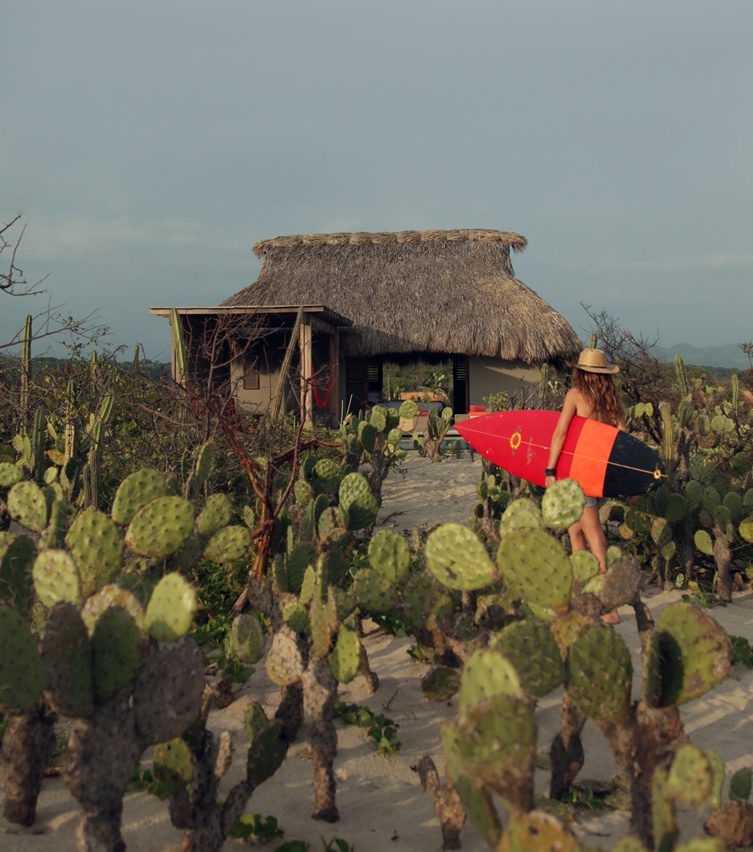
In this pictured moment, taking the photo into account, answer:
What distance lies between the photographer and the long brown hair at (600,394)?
444cm

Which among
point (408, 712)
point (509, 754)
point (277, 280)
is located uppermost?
point (277, 280)

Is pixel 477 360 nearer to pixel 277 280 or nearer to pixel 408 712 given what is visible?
pixel 277 280

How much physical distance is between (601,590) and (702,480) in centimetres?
305

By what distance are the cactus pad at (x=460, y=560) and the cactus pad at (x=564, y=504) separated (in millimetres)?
487

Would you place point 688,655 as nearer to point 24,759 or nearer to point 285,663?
point 285,663

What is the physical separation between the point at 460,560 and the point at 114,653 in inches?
46.4

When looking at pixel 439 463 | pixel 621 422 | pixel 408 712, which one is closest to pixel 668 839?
pixel 408 712

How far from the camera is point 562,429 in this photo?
436cm

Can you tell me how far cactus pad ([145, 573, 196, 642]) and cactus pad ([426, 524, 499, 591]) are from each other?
0.93 meters

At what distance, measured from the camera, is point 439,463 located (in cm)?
1082

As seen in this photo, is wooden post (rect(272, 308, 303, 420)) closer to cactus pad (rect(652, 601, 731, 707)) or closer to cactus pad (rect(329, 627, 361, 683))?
cactus pad (rect(329, 627, 361, 683))

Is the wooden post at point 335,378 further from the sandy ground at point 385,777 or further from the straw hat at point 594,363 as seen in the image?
the sandy ground at point 385,777

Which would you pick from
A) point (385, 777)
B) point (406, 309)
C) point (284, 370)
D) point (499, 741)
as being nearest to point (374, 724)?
point (385, 777)

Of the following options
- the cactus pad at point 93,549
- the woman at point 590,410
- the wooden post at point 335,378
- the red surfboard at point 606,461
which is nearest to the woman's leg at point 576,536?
the woman at point 590,410
